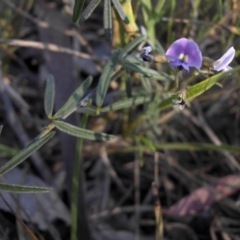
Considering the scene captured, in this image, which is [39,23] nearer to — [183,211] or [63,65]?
[63,65]

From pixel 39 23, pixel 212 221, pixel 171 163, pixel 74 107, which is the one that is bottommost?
pixel 212 221

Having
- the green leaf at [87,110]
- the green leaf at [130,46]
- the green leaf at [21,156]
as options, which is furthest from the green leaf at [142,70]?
the green leaf at [21,156]

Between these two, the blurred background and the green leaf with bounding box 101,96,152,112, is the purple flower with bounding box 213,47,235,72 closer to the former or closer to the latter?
the green leaf with bounding box 101,96,152,112

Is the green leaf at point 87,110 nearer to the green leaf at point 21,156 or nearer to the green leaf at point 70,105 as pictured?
the green leaf at point 70,105

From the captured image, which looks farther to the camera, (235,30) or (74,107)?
(235,30)

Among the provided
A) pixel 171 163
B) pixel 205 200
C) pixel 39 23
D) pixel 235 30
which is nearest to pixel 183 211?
pixel 205 200
